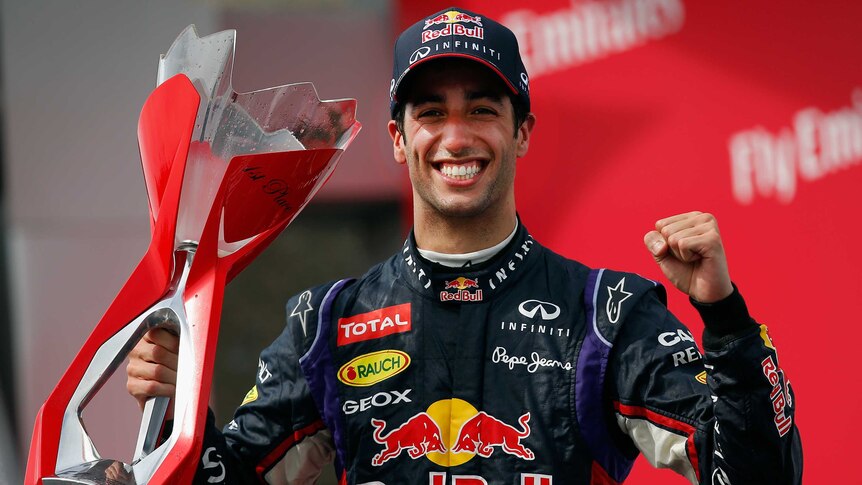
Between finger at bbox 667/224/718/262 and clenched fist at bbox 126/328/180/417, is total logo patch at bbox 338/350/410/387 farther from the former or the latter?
finger at bbox 667/224/718/262

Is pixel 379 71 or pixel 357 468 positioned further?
pixel 379 71

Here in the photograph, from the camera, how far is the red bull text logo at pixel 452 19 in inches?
92.2

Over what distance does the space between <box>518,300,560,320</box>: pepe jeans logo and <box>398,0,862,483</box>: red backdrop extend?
7.34 ft

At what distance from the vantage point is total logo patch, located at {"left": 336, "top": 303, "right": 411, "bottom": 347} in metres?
2.32

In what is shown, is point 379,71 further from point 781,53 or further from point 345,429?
point 345,429

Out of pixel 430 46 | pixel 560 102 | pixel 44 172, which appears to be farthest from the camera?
pixel 44 172

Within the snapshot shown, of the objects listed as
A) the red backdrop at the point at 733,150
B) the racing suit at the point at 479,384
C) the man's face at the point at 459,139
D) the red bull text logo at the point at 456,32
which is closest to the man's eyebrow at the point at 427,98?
the man's face at the point at 459,139

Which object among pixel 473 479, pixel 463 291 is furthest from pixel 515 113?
pixel 473 479

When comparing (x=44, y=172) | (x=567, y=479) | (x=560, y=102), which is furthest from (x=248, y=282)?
(x=567, y=479)

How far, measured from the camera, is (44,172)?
223 inches

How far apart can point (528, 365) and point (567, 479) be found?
0.22 metres

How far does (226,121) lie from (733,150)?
2.70 m

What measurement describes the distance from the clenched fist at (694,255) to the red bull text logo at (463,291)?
0.47 metres

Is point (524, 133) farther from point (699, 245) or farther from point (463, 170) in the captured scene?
point (699, 245)
